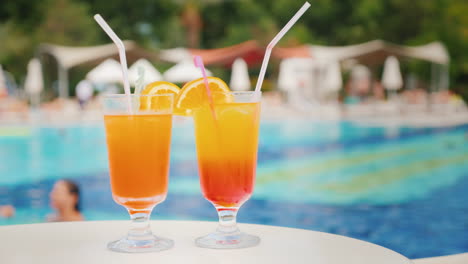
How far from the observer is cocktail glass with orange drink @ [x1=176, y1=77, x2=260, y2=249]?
132cm

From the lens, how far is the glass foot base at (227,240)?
1234 mm

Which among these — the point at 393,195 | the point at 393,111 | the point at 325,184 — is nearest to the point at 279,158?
the point at 325,184

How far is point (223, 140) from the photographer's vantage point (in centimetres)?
133

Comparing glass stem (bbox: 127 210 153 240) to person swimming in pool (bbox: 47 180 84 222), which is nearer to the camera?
glass stem (bbox: 127 210 153 240)

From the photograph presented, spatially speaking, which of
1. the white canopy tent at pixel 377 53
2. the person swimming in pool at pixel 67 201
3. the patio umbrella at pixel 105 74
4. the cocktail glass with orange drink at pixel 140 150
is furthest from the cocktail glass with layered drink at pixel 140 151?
the white canopy tent at pixel 377 53

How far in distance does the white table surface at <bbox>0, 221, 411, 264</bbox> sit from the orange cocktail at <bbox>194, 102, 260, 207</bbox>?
0.32 feet

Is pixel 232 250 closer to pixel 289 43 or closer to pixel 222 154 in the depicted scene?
pixel 222 154

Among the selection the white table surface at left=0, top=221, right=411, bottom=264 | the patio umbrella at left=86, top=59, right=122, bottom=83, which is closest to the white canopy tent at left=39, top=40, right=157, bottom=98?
the patio umbrella at left=86, top=59, right=122, bottom=83

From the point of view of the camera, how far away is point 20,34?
30.0m

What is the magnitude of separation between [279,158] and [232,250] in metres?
10.5

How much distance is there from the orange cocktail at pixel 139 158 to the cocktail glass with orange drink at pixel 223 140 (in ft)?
0.23

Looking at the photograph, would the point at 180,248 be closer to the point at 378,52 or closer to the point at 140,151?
the point at 140,151

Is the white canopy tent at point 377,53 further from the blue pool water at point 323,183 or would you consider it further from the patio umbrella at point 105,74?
the blue pool water at point 323,183

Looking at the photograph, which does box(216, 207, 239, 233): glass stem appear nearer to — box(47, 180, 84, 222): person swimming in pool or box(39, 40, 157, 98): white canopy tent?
box(47, 180, 84, 222): person swimming in pool
